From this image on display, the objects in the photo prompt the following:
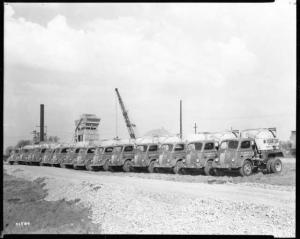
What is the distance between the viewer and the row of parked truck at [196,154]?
20.0m

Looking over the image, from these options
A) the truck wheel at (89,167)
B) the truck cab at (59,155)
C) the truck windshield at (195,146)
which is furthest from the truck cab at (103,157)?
the truck windshield at (195,146)

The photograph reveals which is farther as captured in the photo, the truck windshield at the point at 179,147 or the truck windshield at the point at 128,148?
the truck windshield at the point at 128,148

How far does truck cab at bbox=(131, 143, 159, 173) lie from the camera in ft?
79.5

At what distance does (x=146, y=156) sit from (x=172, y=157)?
2274 mm

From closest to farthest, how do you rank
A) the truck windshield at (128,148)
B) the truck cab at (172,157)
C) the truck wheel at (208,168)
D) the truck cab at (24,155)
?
→ the truck wheel at (208,168) < the truck cab at (172,157) < the truck windshield at (128,148) < the truck cab at (24,155)

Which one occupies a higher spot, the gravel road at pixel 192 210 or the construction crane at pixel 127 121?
the construction crane at pixel 127 121

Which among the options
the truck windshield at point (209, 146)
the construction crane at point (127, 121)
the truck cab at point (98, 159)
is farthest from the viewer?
the construction crane at point (127, 121)

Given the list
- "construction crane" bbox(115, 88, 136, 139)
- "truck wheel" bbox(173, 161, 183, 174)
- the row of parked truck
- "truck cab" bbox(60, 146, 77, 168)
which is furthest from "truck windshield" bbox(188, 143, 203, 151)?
"construction crane" bbox(115, 88, 136, 139)

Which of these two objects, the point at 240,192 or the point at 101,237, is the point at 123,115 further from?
the point at 101,237

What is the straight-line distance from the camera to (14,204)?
13102 millimetres

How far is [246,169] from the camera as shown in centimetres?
1944

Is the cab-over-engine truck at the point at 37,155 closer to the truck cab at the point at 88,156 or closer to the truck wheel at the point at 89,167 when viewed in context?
the truck cab at the point at 88,156

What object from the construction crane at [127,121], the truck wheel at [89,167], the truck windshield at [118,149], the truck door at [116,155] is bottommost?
the truck wheel at [89,167]

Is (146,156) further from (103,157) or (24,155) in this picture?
(24,155)
